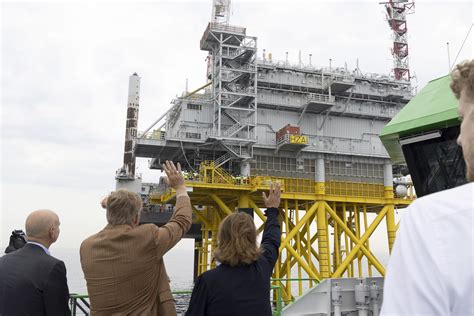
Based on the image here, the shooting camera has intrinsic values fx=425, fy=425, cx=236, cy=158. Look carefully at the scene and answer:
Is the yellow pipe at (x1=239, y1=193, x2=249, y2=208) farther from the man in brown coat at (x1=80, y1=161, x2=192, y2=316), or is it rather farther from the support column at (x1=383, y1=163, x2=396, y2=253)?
the man in brown coat at (x1=80, y1=161, x2=192, y2=316)

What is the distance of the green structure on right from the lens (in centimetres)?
584

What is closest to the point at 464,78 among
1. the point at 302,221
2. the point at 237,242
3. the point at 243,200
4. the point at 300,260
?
the point at 237,242

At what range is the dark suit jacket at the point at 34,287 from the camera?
377 centimetres

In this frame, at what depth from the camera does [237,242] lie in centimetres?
347

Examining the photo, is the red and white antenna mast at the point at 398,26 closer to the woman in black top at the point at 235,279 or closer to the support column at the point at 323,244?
the support column at the point at 323,244

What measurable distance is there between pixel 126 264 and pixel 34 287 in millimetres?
886

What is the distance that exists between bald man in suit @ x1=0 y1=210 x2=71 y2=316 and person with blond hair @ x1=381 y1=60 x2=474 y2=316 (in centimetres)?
336

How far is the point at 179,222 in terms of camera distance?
4078mm

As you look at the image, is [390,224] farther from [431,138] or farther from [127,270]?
[127,270]

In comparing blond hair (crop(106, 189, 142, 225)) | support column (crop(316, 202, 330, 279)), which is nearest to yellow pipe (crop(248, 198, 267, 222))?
support column (crop(316, 202, 330, 279))

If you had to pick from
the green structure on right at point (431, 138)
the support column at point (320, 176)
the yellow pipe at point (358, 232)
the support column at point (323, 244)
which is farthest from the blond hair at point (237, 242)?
the yellow pipe at point (358, 232)

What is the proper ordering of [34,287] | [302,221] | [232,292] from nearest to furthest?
1. [232,292]
2. [34,287]
3. [302,221]

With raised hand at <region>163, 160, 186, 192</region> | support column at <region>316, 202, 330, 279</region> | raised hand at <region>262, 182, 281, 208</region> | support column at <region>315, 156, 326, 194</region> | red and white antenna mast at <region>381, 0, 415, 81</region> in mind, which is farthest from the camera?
red and white antenna mast at <region>381, 0, 415, 81</region>

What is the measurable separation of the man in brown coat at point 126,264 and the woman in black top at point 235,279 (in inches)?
19.5
